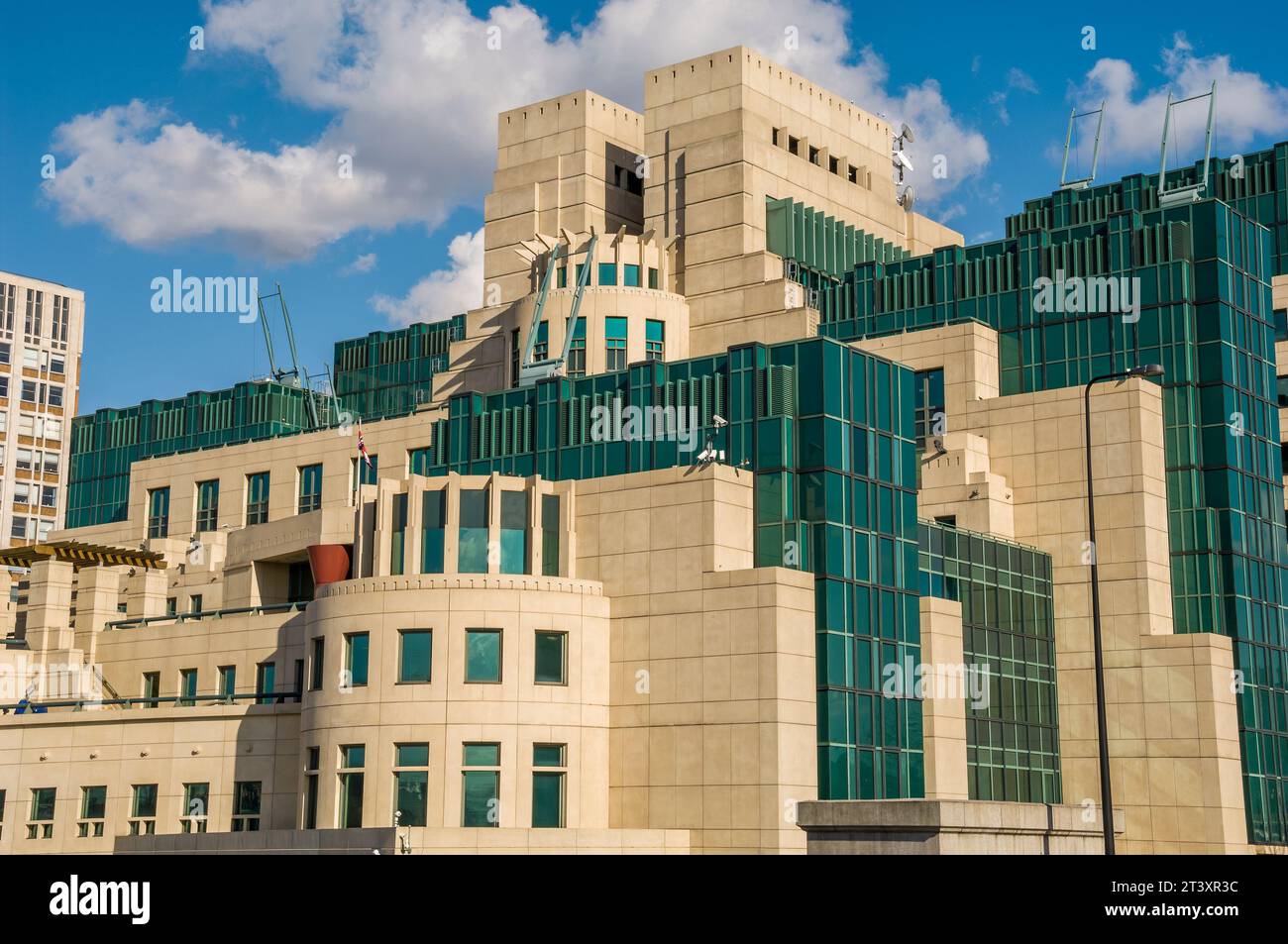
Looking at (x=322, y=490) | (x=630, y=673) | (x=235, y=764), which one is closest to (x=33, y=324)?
(x=322, y=490)

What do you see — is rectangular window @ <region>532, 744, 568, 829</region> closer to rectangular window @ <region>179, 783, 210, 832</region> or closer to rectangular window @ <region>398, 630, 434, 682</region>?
rectangular window @ <region>398, 630, 434, 682</region>

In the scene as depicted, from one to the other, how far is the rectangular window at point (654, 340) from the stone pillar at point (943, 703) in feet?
81.6

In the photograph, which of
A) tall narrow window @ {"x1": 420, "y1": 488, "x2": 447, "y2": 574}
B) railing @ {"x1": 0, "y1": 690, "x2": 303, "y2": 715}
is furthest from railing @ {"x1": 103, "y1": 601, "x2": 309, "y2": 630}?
tall narrow window @ {"x1": 420, "y1": 488, "x2": 447, "y2": 574}

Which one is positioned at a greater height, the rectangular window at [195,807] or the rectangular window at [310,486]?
the rectangular window at [310,486]

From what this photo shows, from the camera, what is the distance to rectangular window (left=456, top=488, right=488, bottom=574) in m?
60.8

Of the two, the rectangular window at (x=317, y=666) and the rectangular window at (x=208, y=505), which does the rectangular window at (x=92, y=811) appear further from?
the rectangular window at (x=208, y=505)

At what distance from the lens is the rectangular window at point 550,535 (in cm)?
6334

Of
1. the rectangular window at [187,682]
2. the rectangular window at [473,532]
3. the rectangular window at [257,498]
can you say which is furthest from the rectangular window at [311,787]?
the rectangular window at [257,498]

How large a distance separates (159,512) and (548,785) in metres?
60.2

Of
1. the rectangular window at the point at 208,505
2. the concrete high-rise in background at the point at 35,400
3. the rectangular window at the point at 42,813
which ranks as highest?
the concrete high-rise in background at the point at 35,400

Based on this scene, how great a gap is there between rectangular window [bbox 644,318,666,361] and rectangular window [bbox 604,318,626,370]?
1432 mm

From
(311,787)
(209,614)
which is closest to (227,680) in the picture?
(209,614)

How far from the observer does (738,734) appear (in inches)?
2302
